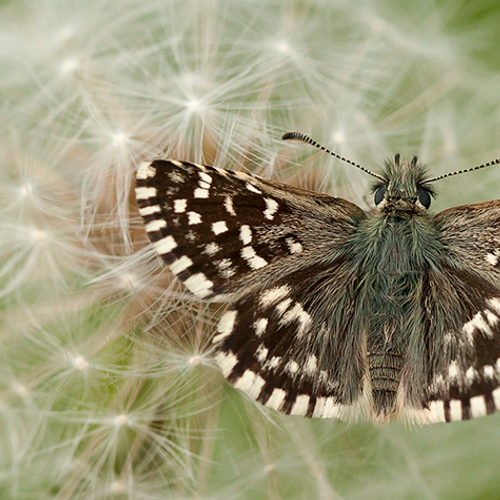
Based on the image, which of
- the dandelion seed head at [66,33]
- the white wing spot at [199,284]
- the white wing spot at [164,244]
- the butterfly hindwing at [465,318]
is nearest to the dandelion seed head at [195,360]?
the white wing spot at [199,284]

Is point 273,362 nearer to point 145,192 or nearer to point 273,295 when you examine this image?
point 273,295

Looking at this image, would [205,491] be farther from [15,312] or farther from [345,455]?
[15,312]

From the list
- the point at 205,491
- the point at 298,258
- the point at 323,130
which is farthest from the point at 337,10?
the point at 205,491

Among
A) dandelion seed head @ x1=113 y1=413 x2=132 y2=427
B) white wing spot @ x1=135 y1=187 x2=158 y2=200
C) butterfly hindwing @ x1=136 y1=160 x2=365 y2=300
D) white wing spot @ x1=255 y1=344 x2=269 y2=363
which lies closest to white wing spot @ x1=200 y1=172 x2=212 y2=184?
butterfly hindwing @ x1=136 y1=160 x2=365 y2=300

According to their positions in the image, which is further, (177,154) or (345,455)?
(345,455)

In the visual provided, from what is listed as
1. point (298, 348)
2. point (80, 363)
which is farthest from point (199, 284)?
point (80, 363)

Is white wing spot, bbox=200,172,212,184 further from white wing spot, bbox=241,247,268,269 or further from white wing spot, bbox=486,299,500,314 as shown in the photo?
white wing spot, bbox=486,299,500,314

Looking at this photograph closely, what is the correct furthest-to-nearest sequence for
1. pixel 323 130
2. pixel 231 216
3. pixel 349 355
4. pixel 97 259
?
pixel 323 130, pixel 97 259, pixel 349 355, pixel 231 216
